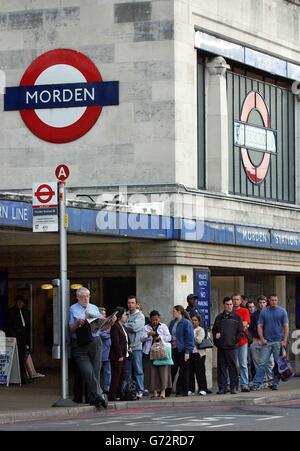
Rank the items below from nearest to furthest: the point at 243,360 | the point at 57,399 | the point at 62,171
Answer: the point at 57,399, the point at 243,360, the point at 62,171

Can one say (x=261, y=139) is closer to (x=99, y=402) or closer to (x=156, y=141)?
(x=156, y=141)

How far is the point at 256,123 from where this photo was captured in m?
34.4

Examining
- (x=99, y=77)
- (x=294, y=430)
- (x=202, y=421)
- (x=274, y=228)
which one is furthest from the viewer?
(x=274, y=228)

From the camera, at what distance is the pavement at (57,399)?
22078 millimetres

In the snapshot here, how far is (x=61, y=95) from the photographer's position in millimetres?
31234

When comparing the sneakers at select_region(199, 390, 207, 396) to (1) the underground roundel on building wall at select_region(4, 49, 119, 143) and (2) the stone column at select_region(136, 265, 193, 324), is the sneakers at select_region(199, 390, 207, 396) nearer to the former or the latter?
(2) the stone column at select_region(136, 265, 193, 324)

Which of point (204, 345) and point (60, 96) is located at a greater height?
point (60, 96)

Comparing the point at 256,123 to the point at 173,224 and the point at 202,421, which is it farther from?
the point at 202,421

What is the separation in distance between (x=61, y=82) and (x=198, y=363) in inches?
303

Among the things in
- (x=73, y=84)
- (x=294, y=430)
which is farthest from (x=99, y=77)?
Result: (x=294, y=430)

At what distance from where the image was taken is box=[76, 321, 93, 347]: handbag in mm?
23000

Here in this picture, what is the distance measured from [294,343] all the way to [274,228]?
15.9 ft

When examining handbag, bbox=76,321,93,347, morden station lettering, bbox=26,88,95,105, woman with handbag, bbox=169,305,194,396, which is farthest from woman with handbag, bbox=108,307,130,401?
morden station lettering, bbox=26,88,95,105

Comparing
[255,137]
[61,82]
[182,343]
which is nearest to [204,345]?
[182,343]
